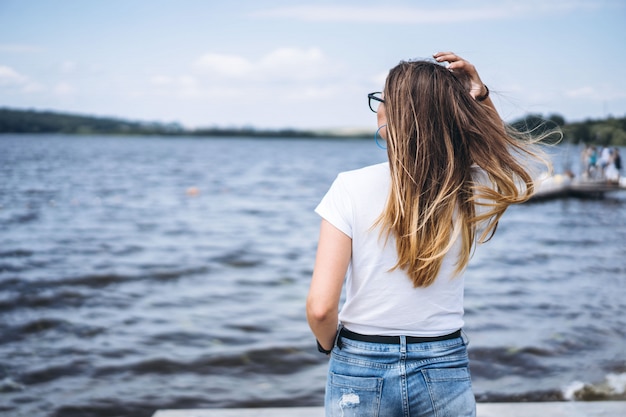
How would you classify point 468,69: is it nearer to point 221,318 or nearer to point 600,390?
point 600,390

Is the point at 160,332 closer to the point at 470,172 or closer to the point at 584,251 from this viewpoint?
the point at 470,172

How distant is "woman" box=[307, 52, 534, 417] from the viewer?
176cm

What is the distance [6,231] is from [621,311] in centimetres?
1497

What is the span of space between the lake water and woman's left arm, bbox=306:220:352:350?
1516 mm

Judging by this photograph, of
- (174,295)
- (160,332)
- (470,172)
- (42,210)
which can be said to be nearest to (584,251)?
(174,295)

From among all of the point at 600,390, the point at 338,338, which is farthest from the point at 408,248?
the point at 600,390

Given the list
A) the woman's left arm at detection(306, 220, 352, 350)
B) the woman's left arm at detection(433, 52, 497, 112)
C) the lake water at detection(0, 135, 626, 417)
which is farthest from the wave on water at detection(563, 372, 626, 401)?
the woman's left arm at detection(306, 220, 352, 350)

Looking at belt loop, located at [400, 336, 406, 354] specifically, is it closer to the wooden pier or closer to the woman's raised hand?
the woman's raised hand

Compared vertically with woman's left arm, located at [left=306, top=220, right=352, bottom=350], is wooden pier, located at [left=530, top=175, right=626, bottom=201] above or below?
below

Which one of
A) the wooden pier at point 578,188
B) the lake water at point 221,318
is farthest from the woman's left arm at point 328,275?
the wooden pier at point 578,188

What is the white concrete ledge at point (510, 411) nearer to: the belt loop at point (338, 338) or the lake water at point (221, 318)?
the lake water at point (221, 318)

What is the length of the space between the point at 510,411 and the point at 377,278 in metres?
2.41

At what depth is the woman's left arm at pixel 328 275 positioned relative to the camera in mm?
1759

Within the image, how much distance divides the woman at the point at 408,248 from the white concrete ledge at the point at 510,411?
2.01m
